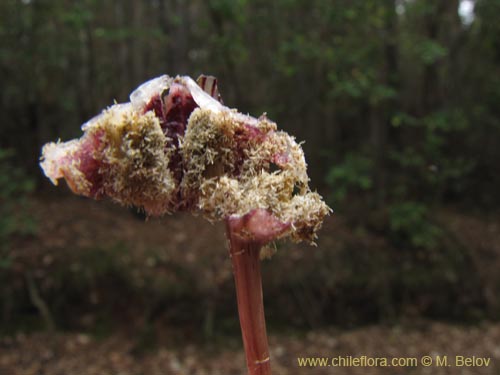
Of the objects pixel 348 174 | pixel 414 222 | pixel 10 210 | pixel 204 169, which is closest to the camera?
pixel 204 169

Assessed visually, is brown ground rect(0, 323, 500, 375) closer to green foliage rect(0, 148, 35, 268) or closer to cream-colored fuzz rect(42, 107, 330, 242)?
green foliage rect(0, 148, 35, 268)

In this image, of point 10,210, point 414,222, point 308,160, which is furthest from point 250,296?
point 414,222

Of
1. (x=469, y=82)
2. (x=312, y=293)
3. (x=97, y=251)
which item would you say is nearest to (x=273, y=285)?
(x=312, y=293)

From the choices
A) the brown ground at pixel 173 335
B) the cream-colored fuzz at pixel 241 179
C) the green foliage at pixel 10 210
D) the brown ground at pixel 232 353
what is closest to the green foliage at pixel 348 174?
the brown ground at pixel 173 335

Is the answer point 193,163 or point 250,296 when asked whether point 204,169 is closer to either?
point 193,163

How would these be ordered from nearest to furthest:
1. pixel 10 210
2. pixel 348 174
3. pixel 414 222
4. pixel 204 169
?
Answer: pixel 204 169 → pixel 10 210 → pixel 348 174 → pixel 414 222

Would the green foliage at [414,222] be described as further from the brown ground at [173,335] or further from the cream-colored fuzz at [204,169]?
the cream-colored fuzz at [204,169]

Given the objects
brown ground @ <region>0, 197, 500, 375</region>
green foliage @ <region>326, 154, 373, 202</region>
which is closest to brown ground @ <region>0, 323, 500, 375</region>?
brown ground @ <region>0, 197, 500, 375</region>
